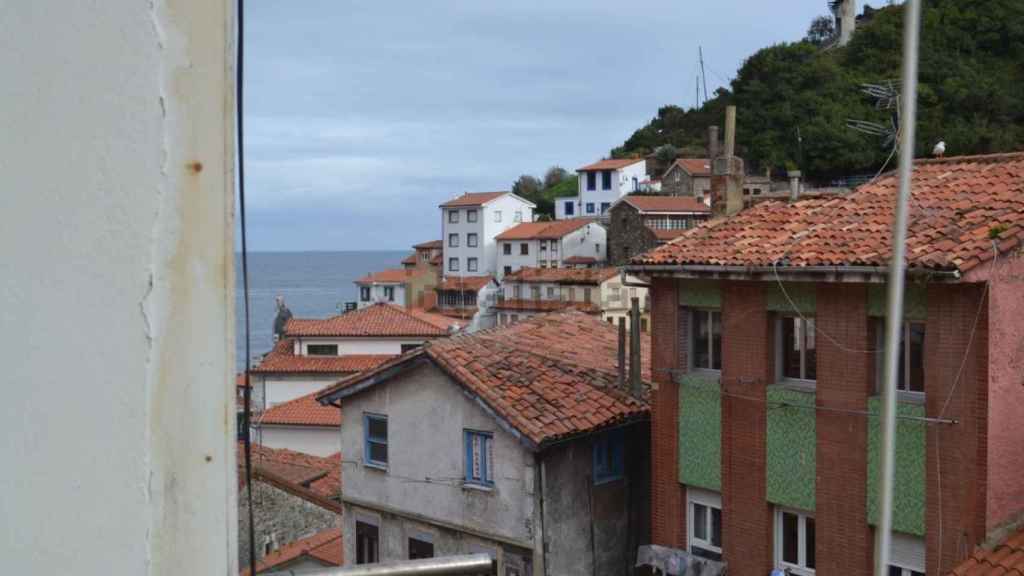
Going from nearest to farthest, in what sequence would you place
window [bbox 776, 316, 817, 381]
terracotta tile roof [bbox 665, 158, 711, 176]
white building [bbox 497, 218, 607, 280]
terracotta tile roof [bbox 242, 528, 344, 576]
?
window [bbox 776, 316, 817, 381] → terracotta tile roof [bbox 242, 528, 344, 576] → white building [bbox 497, 218, 607, 280] → terracotta tile roof [bbox 665, 158, 711, 176]

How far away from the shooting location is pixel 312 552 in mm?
21484

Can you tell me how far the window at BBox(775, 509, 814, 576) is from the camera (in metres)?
14.3

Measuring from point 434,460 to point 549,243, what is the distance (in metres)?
55.8

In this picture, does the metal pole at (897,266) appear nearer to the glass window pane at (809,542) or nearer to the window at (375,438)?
the glass window pane at (809,542)

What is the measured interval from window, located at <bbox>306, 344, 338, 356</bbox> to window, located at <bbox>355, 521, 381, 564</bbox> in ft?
91.8

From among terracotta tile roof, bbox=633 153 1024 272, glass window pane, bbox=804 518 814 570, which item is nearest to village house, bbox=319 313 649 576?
terracotta tile roof, bbox=633 153 1024 272

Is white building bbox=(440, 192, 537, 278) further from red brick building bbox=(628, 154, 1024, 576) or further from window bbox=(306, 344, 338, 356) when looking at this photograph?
red brick building bbox=(628, 154, 1024, 576)

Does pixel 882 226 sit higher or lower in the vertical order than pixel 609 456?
higher

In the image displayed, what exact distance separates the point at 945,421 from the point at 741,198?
652 cm

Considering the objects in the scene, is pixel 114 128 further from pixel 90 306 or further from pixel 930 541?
pixel 930 541

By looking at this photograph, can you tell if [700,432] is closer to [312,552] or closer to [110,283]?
[312,552]

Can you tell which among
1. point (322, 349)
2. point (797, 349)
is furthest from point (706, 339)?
point (322, 349)

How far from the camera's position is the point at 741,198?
59.0 ft

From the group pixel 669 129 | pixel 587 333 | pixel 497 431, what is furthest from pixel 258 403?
pixel 669 129
